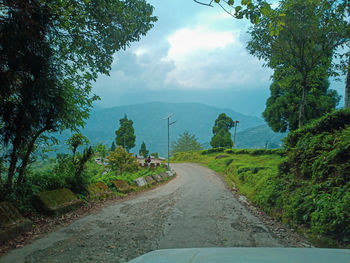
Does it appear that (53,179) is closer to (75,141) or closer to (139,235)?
(75,141)

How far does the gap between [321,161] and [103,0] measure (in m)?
7.14

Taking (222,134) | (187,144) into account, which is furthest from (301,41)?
(187,144)

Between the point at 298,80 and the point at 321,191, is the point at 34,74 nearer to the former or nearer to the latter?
the point at 321,191

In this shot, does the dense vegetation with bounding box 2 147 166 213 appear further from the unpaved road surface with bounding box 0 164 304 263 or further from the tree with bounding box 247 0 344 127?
the tree with bounding box 247 0 344 127

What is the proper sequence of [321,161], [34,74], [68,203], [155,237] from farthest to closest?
[68,203] < [321,161] < [34,74] < [155,237]

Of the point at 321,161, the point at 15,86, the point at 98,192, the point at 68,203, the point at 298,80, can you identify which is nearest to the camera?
the point at 15,86

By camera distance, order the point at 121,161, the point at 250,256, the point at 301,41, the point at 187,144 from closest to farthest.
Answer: the point at 250,256
the point at 301,41
the point at 121,161
the point at 187,144

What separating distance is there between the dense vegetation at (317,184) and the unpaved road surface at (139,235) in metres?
0.84

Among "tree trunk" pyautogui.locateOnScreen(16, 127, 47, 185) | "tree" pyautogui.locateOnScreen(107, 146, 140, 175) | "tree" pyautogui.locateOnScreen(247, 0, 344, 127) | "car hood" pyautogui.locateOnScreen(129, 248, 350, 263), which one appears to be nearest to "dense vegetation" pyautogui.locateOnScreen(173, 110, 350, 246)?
"car hood" pyautogui.locateOnScreen(129, 248, 350, 263)

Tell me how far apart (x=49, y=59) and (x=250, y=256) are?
622 cm

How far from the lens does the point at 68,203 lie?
653cm

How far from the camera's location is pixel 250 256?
1.74 metres

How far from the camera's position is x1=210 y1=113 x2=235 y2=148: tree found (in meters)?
49.4

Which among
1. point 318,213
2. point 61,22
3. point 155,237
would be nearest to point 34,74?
point 61,22
